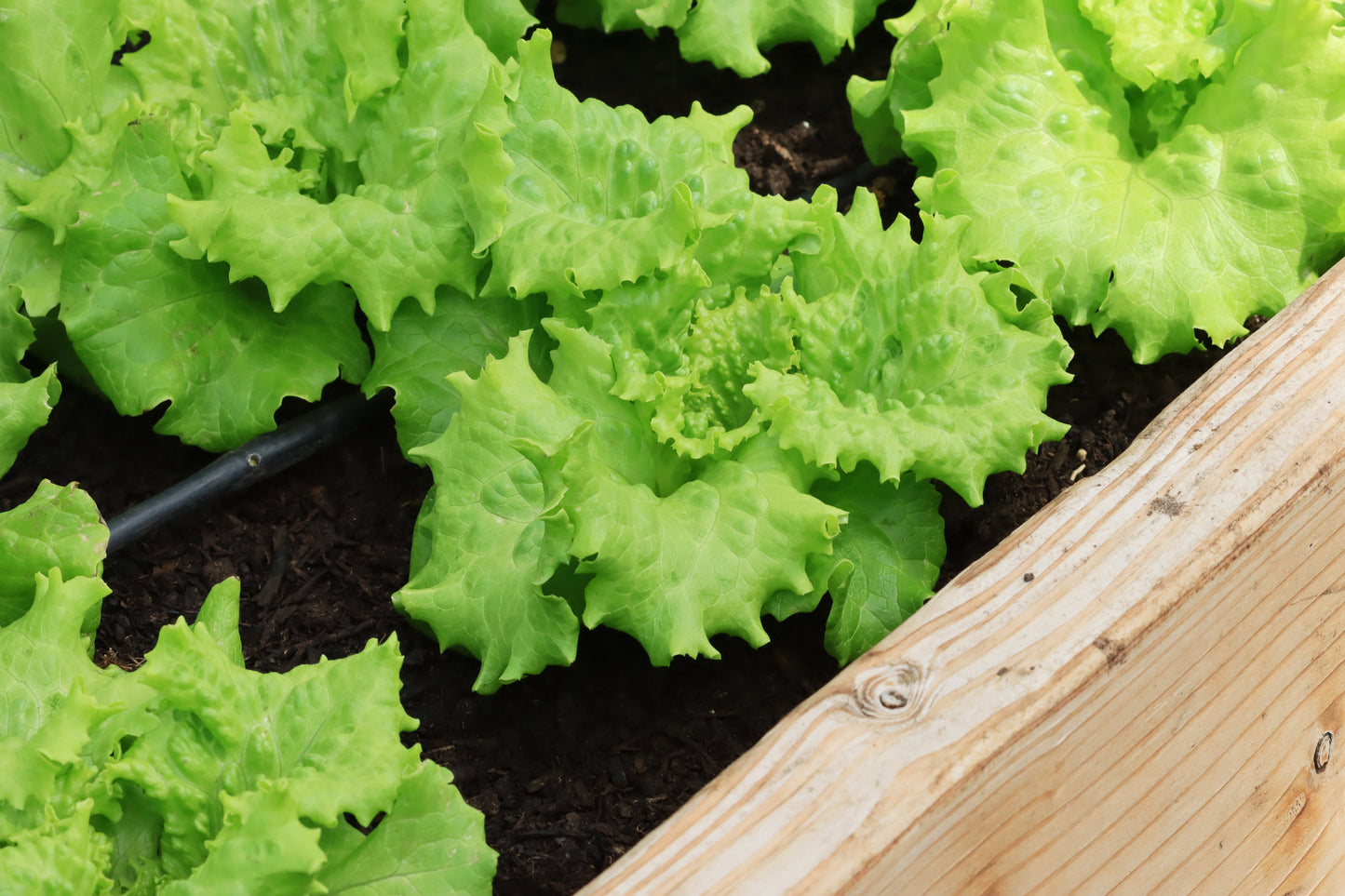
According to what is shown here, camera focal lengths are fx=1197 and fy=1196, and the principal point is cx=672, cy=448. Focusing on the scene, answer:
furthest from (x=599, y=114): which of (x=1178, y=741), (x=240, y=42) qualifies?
(x=1178, y=741)

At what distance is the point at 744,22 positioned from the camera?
2.36m

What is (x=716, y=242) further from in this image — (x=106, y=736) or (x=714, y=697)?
(x=106, y=736)

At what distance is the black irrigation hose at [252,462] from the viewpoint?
2.04 meters

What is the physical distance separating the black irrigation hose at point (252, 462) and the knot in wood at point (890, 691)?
1133 millimetres

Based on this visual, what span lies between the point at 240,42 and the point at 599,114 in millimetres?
736

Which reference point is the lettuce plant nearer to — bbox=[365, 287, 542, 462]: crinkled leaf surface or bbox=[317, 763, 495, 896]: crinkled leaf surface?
bbox=[365, 287, 542, 462]: crinkled leaf surface

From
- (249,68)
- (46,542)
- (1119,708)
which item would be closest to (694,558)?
(1119,708)

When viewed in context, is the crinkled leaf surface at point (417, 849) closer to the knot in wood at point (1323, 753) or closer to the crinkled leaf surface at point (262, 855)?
the crinkled leaf surface at point (262, 855)

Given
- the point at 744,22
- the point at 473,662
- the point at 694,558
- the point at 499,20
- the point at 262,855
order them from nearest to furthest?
the point at 262,855 → the point at 694,558 → the point at 473,662 → the point at 499,20 → the point at 744,22

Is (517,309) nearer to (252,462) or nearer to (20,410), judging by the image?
(252,462)

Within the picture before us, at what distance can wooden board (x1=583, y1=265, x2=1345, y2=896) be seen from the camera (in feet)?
4.46

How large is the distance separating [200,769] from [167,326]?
85cm

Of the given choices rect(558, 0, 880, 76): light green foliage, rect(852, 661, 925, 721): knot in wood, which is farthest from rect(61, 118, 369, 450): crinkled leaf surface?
rect(852, 661, 925, 721): knot in wood

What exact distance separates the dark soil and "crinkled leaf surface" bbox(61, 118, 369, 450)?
0.19 m
